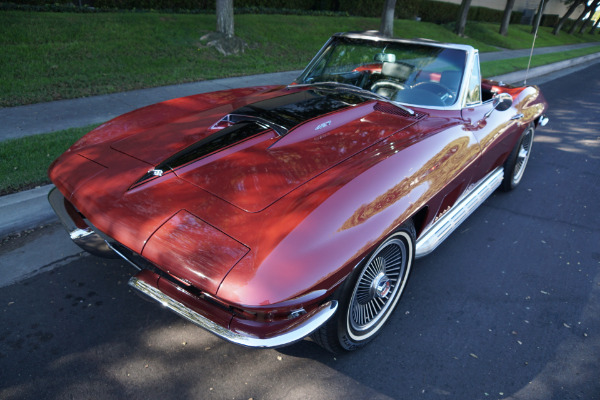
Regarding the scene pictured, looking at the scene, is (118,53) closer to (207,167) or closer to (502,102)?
(207,167)

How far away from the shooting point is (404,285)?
106 inches

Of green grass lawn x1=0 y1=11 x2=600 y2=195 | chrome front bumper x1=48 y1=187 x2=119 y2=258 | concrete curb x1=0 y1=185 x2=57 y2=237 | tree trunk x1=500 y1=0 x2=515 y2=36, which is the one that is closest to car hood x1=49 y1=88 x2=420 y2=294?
chrome front bumper x1=48 y1=187 x2=119 y2=258

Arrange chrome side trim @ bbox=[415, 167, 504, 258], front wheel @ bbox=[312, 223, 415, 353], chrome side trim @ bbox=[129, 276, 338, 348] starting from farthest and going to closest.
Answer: chrome side trim @ bbox=[415, 167, 504, 258] → front wheel @ bbox=[312, 223, 415, 353] → chrome side trim @ bbox=[129, 276, 338, 348]

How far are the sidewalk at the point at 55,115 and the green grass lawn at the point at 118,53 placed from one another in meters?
0.32

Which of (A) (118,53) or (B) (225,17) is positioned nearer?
(A) (118,53)

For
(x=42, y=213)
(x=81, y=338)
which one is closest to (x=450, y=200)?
(x=81, y=338)

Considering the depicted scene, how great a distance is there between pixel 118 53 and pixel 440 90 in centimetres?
696

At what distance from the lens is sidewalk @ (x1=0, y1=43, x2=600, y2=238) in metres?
3.35

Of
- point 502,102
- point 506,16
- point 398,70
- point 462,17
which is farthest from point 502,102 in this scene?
point 506,16

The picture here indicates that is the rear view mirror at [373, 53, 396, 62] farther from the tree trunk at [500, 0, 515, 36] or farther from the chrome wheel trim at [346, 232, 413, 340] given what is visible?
the tree trunk at [500, 0, 515, 36]

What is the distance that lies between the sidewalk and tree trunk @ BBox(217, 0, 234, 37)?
1.95m

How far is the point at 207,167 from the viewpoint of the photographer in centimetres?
241

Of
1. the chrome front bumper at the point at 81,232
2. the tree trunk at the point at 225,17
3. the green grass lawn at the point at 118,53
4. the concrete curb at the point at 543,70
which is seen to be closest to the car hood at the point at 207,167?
the chrome front bumper at the point at 81,232

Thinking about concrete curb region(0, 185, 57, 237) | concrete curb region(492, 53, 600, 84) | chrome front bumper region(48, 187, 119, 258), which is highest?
chrome front bumper region(48, 187, 119, 258)
